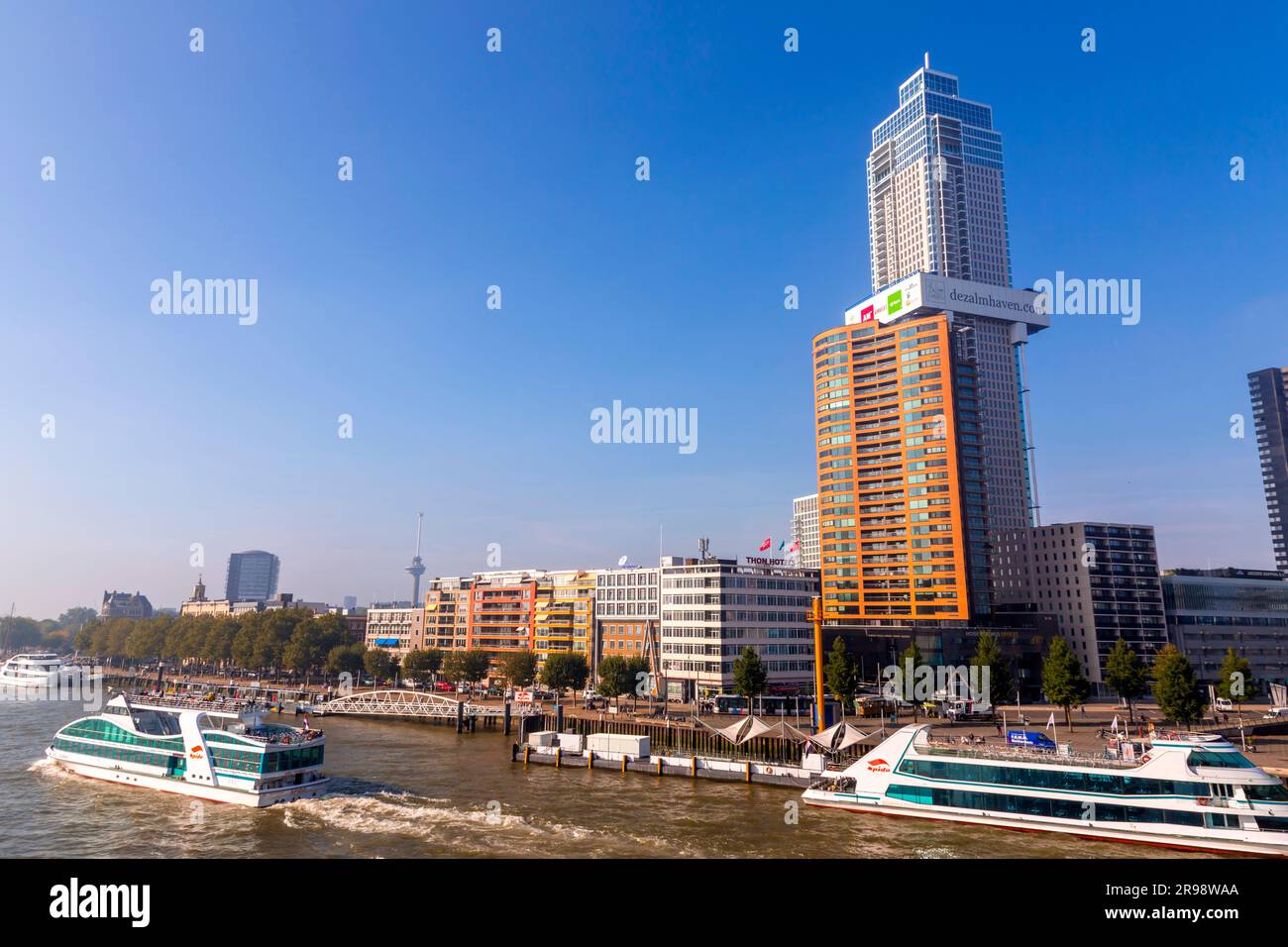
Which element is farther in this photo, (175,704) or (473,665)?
(473,665)

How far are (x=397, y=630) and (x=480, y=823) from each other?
15155 centimetres

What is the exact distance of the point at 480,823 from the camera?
165ft

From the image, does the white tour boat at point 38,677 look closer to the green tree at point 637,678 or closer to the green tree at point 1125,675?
the green tree at point 637,678

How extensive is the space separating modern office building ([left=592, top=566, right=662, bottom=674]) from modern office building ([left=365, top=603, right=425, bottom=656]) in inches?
2300

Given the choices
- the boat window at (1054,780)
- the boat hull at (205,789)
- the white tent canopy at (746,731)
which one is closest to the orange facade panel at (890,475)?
the white tent canopy at (746,731)

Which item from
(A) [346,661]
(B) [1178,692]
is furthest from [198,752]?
(B) [1178,692]

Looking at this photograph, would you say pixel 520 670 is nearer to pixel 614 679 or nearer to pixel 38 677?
pixel 614 679

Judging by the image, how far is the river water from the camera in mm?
45688

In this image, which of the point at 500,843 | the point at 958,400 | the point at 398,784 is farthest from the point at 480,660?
the point at 958,400

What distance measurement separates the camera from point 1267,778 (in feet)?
152

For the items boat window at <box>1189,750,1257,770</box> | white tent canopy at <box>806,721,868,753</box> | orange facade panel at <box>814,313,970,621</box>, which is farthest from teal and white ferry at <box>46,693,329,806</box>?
orange facade panel at <box>814,313,970,621</box>
